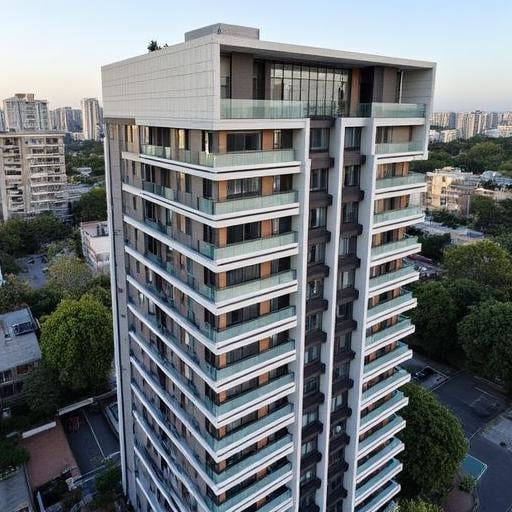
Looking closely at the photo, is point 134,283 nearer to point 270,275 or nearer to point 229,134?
point 270,275

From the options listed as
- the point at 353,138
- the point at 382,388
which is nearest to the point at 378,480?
the point at 382,388

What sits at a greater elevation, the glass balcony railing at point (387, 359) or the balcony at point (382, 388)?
the glass balcony railing at point (387, 359)

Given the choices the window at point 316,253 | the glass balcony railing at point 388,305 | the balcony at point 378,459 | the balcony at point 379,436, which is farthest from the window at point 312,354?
the balcony at point 378,459

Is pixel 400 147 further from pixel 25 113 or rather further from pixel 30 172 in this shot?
pixel 25 113

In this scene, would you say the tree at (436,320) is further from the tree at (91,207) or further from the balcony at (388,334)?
the tree at (91,207)

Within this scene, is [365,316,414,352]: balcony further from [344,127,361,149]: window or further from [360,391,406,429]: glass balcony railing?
[344,127,361,149]: window

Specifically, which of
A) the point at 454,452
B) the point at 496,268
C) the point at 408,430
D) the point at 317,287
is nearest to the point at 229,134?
the point at 317,287
